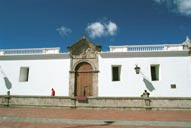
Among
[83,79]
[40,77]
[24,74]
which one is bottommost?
[83,79]

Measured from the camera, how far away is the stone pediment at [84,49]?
53.9 ft

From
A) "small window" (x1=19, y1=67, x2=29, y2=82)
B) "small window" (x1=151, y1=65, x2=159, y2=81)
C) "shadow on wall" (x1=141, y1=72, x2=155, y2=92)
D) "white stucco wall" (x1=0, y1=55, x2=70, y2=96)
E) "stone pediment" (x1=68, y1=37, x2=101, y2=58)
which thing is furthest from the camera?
"small window" (x1=19, y1=67, x2=29, y2=82)

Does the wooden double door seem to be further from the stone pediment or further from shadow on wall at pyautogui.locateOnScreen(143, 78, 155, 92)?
shadow on wall at pyautogui.locateOnScreen(143, 78, 155, 92)

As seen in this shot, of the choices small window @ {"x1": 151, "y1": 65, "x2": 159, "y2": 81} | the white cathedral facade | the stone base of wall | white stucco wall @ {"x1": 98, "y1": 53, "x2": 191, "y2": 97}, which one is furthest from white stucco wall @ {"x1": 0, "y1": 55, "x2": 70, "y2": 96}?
small window @ {"x1": 151, "y1": 65, "x2": 159, "y2": 81}

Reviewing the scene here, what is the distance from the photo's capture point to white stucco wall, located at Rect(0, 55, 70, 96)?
15.8 m

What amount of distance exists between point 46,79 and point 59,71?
4.74 ft

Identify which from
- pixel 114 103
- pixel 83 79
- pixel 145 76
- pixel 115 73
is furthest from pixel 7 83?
pixel 145 76

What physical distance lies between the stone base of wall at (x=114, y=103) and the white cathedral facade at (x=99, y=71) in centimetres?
383

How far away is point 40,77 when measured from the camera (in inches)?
637

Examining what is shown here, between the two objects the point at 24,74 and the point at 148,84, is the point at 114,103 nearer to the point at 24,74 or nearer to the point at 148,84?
the point at 148,84

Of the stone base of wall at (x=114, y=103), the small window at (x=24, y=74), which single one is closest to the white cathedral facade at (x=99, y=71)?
the small window at (x=24, y=74)

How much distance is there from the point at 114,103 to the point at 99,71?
5040 millimetres

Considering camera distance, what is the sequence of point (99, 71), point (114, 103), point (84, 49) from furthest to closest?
point (84, 49)
point (99, 71)
point (114, 103)

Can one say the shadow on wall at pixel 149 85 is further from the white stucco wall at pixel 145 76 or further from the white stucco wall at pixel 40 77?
the white stucco wall at pixel 40 77
